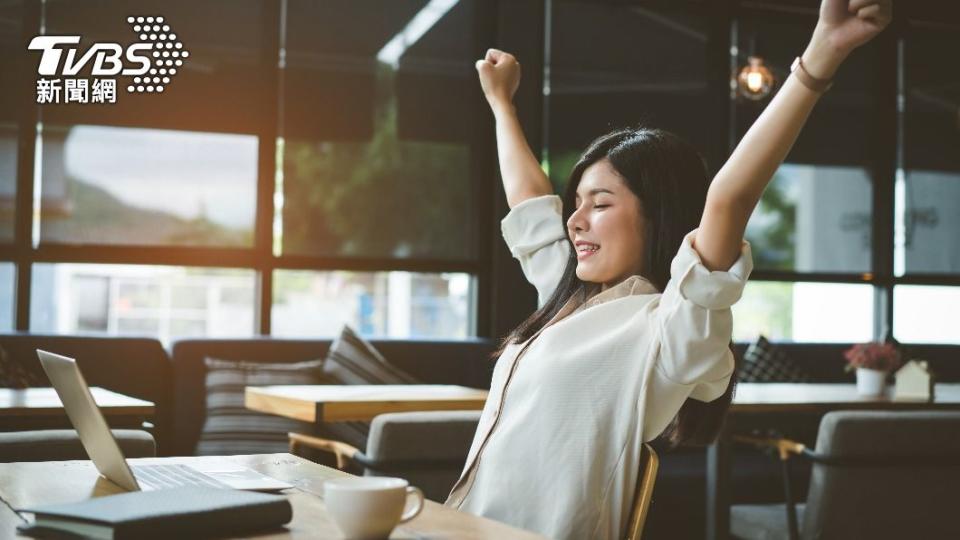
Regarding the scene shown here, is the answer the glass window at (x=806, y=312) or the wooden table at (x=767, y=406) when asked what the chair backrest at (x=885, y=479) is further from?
the glass window at (x=806, y=312)

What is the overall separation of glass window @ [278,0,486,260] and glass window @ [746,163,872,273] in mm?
1813

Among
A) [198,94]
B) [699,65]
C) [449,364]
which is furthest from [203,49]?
[699,65]

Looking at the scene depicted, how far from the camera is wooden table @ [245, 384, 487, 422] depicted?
3.30 m

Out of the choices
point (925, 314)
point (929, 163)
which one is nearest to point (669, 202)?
point (929, 163)

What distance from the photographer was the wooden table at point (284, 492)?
1.14m

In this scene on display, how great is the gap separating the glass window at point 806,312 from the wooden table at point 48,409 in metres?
3.75

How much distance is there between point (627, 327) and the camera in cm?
147

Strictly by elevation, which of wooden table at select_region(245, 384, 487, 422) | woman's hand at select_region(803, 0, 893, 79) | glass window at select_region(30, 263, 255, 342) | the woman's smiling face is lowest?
wooden table at select_region(245, 384, 487, 422)

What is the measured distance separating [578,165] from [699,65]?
15.1ft

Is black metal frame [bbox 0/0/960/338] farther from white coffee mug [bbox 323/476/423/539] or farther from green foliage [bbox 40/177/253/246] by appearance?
white coffee mug [bbox 323/476/423/539]

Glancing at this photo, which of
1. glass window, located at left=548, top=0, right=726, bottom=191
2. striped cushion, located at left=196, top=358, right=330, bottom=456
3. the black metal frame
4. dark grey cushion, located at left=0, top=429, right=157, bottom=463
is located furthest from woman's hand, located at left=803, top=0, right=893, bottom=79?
glass window, located at left=548, top=0, right=726, bottom=191

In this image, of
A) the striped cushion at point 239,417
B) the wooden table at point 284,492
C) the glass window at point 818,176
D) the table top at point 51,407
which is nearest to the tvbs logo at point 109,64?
the striped cushion at point 239,417

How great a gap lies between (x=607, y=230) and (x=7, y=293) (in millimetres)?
4022

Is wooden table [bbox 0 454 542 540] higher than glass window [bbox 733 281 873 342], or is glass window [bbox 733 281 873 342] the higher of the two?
glass window [bbox 733 281 873 342]
